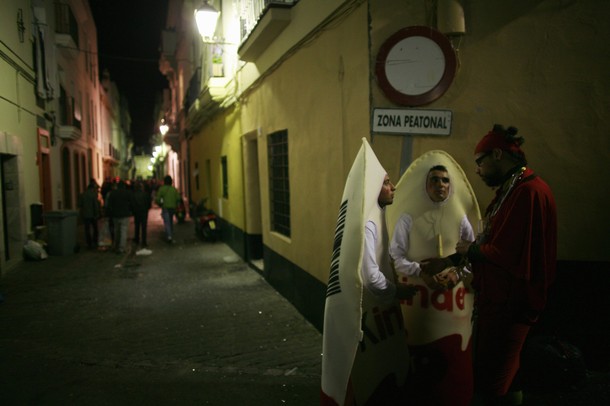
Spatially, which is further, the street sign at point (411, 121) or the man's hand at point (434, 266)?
the street sign at point (411, 121)

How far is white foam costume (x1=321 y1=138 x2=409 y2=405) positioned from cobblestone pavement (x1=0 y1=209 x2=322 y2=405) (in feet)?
4.40

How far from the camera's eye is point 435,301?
3.62 m

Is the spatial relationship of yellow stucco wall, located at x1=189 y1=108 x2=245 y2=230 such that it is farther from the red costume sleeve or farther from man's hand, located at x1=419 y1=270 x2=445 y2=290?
the red costume sleeve

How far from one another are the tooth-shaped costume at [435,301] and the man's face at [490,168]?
624mm

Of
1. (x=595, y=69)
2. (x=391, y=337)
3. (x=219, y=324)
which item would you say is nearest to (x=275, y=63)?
(x=219, y=324)

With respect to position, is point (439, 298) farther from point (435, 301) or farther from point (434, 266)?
point (434, 266)

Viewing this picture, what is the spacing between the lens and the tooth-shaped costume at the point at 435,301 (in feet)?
11.4

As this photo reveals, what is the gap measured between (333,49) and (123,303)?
4.93 meters

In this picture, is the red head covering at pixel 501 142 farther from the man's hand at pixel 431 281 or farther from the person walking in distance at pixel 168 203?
the person walking in distance at pixel 168 203

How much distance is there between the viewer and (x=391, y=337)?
3.14 meters

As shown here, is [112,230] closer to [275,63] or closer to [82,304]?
[82,304]

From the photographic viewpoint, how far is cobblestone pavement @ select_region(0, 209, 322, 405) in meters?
4.46

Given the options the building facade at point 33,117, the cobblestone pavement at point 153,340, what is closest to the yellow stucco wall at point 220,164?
the cobblestone pavement at point 153,340

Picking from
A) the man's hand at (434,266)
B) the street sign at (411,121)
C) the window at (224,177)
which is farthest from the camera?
the window at (224,177)
